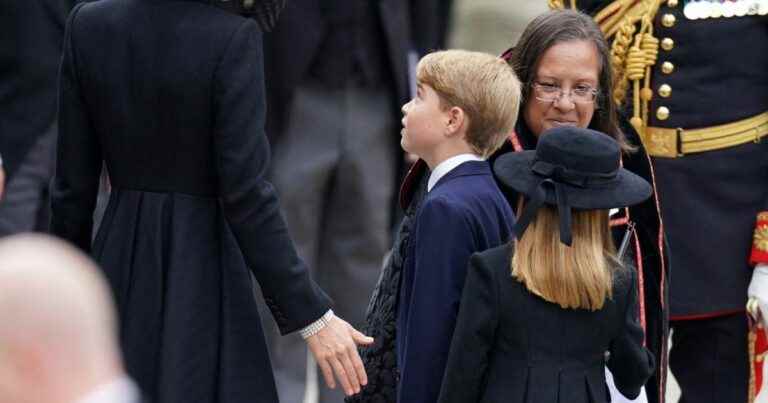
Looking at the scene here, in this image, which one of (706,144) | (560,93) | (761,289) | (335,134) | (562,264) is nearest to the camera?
(562,264)

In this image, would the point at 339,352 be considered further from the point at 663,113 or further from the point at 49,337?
the point at 49,337

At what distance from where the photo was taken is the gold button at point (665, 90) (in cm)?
496

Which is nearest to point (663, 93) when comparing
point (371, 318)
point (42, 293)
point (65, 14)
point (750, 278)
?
point (750, 278)

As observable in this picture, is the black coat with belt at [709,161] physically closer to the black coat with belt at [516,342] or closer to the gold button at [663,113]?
the gold button at [663,113]

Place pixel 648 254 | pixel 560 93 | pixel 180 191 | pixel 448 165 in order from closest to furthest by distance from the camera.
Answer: pixel 180 191 → pixel 448 165 → pixel 560 93 → pixel 648 254

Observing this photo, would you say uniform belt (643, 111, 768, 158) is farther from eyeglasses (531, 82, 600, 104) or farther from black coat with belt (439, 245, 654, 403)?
black coat with belt (439, 245, 654, 403)

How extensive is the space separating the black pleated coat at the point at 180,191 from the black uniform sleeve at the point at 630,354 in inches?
26.8

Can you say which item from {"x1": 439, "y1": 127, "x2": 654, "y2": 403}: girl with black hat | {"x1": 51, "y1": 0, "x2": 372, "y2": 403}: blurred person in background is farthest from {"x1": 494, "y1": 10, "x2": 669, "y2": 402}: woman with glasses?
{"x1": 51, "y1": 0, "x2": 372, "y2": 403}: blurred person in background

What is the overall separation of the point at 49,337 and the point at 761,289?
2.86m

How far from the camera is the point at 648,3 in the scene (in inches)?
195

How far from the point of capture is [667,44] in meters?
4.95

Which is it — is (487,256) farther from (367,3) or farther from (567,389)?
(367,3)

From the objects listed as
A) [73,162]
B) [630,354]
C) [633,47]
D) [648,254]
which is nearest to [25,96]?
[73,162]

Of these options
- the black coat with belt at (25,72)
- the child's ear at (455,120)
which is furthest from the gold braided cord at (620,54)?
the black coat with belt at (25,72)
